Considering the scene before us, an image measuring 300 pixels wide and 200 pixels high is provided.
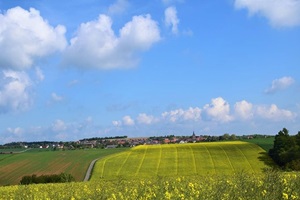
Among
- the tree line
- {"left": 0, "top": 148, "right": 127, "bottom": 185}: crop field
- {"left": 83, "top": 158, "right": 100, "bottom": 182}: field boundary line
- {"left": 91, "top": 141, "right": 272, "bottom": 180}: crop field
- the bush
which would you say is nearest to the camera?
the bush

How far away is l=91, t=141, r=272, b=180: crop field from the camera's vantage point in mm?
73375

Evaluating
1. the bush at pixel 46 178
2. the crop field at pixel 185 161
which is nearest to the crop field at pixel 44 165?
the bush at pixel 46 178

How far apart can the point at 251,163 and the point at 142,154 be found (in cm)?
2747

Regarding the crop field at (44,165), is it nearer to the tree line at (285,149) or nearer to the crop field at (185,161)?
the crop field at (185,161)

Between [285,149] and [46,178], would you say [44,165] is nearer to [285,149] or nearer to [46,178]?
[46,178]

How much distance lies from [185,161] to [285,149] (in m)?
19.0

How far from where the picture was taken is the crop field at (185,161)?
73375mm

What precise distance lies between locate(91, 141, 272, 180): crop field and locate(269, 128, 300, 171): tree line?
2.16m

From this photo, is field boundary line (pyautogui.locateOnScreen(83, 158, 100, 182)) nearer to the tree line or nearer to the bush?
the bush

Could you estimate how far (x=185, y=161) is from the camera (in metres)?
83.3

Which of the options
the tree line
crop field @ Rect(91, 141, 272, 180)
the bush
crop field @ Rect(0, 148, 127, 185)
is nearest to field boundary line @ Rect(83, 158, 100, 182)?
crop field @ Rect(0, 148, 127, 185)

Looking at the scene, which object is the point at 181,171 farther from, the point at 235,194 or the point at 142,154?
the point at 235,194

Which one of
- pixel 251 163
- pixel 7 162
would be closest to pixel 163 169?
pixel 251 163

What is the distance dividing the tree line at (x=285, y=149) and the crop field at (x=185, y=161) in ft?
7.09
